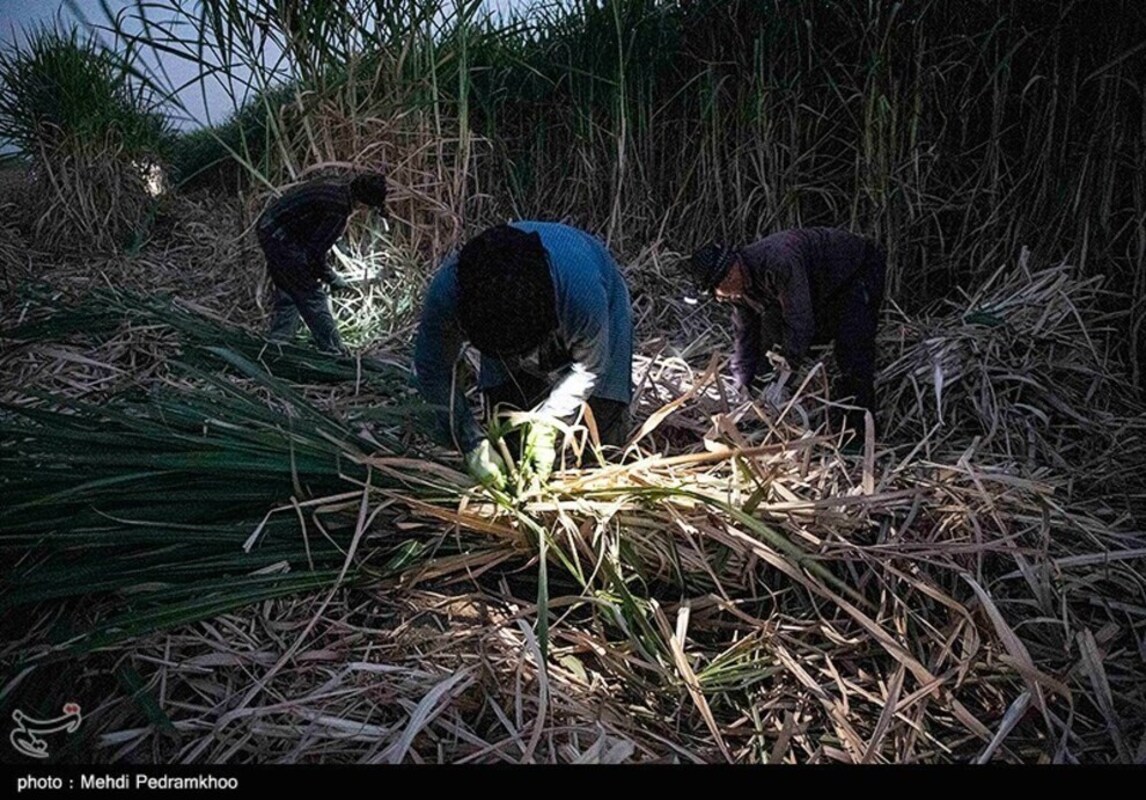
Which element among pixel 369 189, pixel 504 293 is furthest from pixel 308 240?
pixel 504 293

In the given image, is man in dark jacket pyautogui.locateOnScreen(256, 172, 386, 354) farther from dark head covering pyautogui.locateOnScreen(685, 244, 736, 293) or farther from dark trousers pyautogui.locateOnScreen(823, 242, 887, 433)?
dark trousers pyautogui.locateOnScreen(823, 242, 887, 433)

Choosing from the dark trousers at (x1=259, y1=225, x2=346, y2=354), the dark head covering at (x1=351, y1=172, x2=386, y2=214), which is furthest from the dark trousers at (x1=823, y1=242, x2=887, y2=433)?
the dark trousers at (x1=259, y1=225, x2=346, y2=354)

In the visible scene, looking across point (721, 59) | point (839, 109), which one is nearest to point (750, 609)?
point (839, 109)

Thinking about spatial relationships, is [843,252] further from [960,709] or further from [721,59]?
[960,709]

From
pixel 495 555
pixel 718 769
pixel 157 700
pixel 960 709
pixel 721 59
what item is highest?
pixel 721 59

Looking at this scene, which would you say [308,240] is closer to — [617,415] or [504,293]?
[617,415]

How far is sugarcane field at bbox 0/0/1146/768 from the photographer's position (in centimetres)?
116

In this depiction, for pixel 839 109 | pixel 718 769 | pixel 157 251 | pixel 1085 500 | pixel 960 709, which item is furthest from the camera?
pixel 157 251

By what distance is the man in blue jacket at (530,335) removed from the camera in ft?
4.76

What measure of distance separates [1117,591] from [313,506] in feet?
5.97

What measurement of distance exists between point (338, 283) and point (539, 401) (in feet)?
6.43

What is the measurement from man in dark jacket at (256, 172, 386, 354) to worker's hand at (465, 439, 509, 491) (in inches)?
71.8

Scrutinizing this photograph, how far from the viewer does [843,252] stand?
261 cm

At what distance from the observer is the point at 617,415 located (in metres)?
1.98
